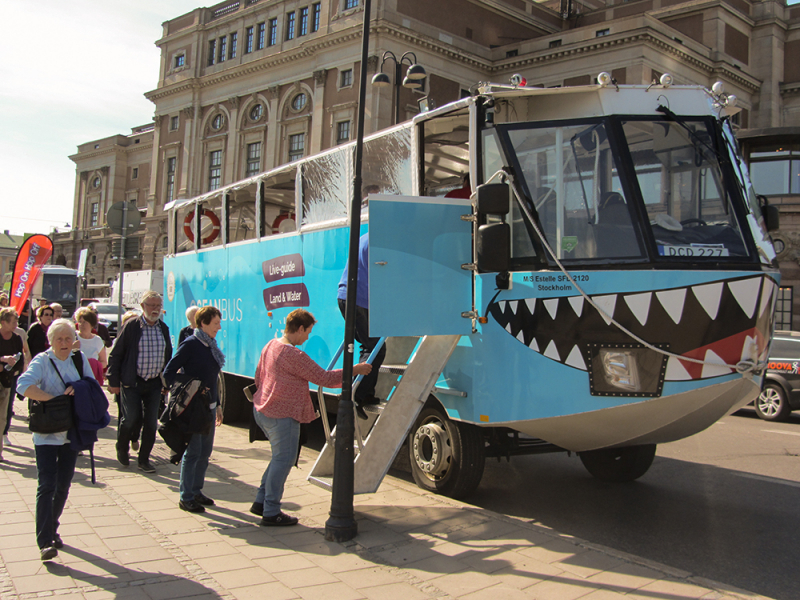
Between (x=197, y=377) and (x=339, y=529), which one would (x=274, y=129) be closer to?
(x=197, y=377)

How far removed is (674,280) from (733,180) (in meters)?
1.17

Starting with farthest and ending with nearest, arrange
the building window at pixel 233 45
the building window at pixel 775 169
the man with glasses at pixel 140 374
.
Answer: the building window at pixel 233 45 → the building window at pixel 775 169 → the man with glasses at pixel 140 374

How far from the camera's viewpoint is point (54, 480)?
16.3 ft

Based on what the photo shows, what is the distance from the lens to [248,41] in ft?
200

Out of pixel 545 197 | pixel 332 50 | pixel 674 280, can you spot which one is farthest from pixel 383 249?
pixel 332 50

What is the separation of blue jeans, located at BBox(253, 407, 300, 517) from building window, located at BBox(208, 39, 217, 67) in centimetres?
6428

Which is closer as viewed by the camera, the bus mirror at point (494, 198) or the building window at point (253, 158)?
the bus mirror at point (494, 198)

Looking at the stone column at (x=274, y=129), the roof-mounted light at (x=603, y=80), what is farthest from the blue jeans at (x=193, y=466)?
the stone column at (x=274, y=129)

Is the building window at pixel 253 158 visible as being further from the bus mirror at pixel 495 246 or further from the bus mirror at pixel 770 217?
the bus mirror at pixel 495 246

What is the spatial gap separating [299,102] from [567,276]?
53334 mm

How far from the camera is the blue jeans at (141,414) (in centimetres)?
781

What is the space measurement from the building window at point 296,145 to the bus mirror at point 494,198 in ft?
169

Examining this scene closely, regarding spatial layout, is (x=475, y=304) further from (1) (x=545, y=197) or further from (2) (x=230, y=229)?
(2) (x=230, y=229)

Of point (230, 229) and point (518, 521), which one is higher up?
point (230, 229)
